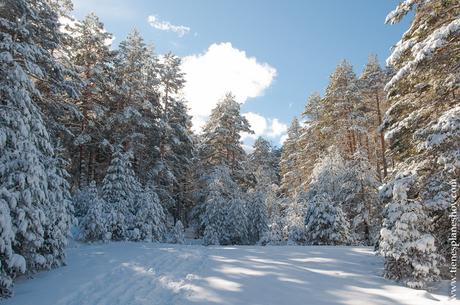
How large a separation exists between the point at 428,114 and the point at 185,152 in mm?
23230

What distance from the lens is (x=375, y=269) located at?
37.4 feet

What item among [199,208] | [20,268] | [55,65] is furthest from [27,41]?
[199,208]

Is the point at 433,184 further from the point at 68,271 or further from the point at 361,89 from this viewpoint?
the point at 361,89

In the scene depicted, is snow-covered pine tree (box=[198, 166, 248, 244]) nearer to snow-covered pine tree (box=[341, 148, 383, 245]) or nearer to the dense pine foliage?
the dense pine foliage

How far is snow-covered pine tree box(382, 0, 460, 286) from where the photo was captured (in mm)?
9750

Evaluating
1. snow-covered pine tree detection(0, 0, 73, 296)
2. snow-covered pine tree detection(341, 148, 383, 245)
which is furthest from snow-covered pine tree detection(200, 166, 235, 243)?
snow-covered pine tree detection(0, 0, 73, 296)

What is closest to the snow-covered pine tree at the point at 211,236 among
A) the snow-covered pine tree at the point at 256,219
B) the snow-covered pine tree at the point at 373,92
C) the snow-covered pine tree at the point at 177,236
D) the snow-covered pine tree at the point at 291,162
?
the snow-covered pine tree at the point at 177,236

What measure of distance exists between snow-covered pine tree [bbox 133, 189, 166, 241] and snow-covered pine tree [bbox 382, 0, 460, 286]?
44.1 feet

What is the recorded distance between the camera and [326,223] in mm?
19844

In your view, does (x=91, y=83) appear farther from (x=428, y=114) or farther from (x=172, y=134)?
(x=428, y=114)

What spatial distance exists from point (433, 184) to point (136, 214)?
1533cm

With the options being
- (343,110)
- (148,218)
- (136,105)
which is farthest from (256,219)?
(343,110)

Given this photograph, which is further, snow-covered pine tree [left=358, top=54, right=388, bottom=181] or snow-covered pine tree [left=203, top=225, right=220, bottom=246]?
snow-covered pine tree [left=358, top=54, right=388, bottom=181]

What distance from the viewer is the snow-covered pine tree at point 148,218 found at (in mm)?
20542
